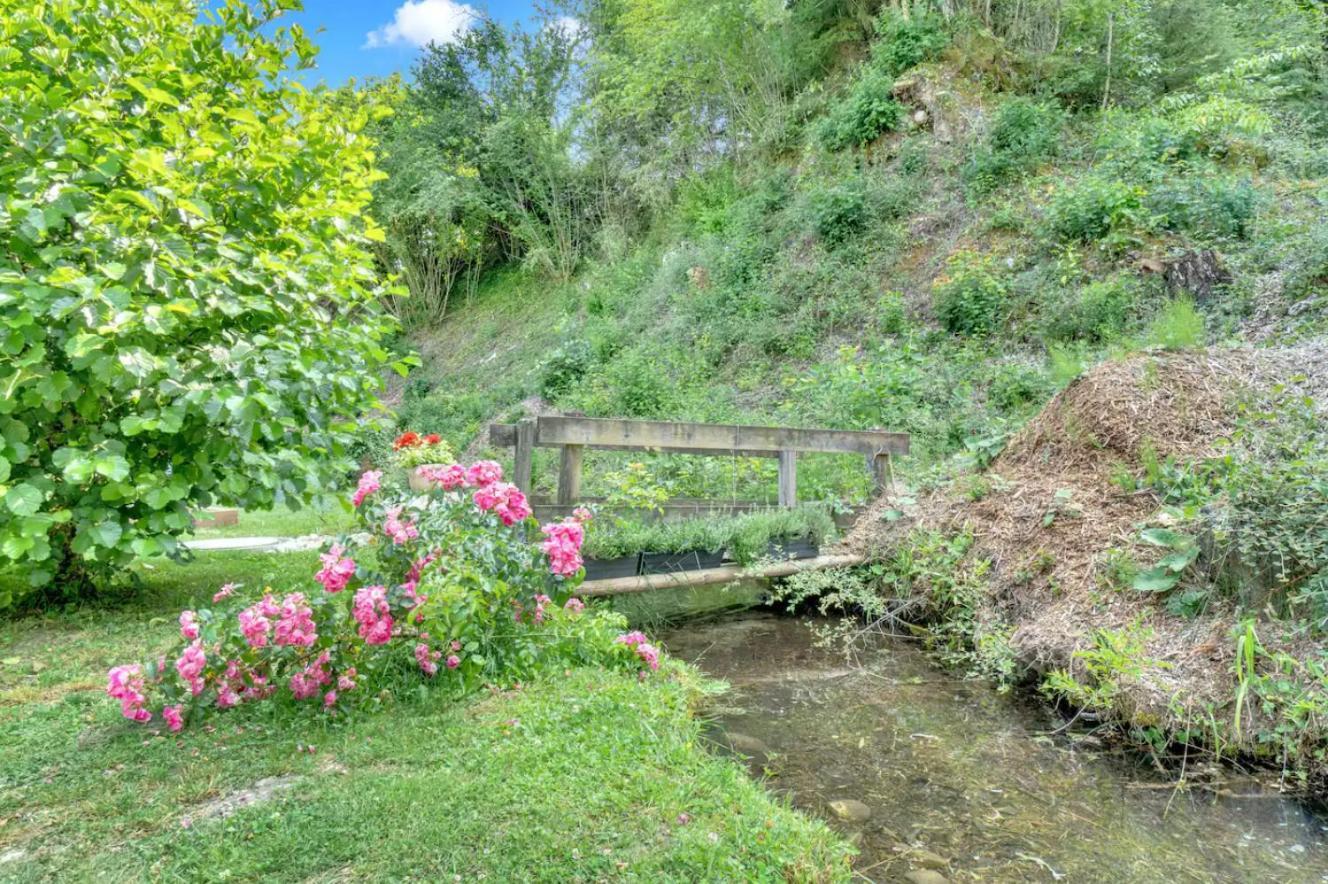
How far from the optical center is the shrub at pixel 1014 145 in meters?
9.95

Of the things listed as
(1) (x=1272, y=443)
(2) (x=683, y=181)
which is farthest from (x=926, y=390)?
(2) (x=683, y=181)

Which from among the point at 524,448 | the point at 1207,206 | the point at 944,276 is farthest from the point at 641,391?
the point at 1207,206

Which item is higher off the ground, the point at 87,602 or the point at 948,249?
the point at 948,249

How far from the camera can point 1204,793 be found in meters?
2.81

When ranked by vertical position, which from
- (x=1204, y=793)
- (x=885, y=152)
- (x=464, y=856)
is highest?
(x=885, y=152)

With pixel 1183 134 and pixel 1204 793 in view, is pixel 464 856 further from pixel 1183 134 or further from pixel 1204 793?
pixel 1183 134

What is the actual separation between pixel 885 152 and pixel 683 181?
461cm

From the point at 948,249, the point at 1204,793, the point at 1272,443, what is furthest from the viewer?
the point at 948,249

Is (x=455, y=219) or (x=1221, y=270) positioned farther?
(x=455, y=219)

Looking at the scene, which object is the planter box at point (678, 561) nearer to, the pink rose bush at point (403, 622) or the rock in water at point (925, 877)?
the pink rose bush at point (403, 622)

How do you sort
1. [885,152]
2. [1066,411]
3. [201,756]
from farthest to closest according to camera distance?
[885,152]
[1066,411]
[201,756]

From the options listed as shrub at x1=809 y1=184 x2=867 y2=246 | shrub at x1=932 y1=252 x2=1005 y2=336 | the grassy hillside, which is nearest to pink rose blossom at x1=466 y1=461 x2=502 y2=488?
the grassy hillside

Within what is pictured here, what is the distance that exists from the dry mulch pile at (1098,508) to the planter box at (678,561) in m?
1.18

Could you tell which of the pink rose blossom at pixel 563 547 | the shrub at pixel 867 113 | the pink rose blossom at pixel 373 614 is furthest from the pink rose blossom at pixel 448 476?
the shrub at pixel 867 113
